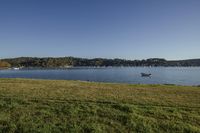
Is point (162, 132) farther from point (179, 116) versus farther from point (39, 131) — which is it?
point (39, 131)

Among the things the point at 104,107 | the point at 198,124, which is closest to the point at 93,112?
the point at 104,107

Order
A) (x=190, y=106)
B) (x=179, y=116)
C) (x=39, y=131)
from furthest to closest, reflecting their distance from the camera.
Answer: (x=190, y=106) → (x=179, y=116) → (x=39, y=131)

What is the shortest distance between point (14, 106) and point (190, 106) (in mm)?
8500

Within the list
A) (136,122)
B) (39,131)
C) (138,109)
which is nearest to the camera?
(39,131)

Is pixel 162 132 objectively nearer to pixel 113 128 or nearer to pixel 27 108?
pixel 113 128

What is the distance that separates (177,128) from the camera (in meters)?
8.42

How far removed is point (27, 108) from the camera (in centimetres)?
1078

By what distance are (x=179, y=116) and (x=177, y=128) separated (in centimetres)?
147

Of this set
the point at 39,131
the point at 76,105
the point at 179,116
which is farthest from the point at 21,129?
the point at 179,116

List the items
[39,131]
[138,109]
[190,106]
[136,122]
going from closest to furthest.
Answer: [39,131], [136,122], [138,109], [190,106]

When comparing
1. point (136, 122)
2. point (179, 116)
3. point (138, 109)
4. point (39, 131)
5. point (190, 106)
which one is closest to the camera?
point (39, 131)

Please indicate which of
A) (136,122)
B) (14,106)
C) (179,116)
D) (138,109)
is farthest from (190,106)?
(14,106)

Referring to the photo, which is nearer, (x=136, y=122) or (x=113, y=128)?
(x=113, y=128)

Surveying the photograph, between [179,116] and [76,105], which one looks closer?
[179,116]
